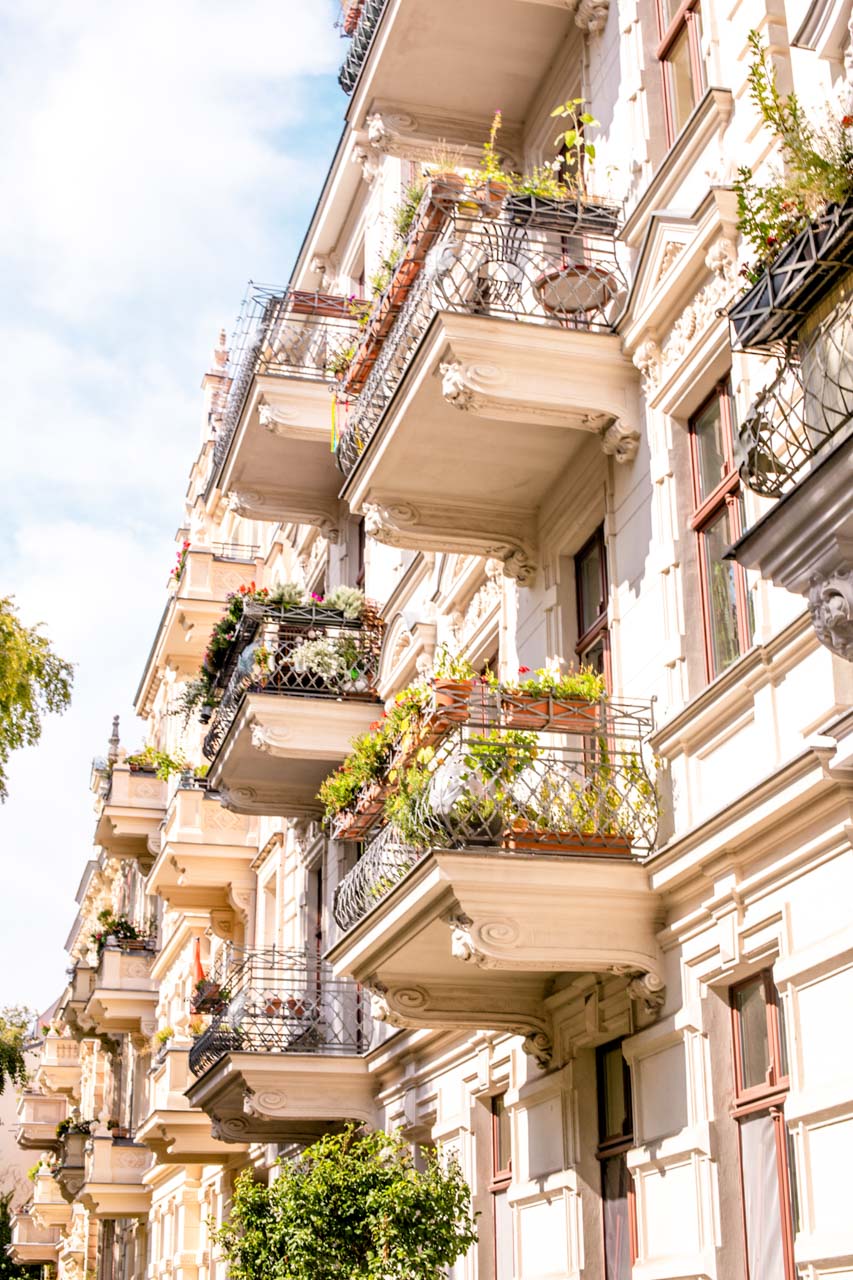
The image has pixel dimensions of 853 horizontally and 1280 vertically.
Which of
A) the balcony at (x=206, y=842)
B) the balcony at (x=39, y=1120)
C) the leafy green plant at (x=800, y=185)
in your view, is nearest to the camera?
the leafy green plant at (x=800, y=185)

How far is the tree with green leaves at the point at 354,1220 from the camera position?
11602 mm

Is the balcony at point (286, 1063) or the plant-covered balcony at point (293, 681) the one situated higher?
the plant-covered balcony at point (293, 681)

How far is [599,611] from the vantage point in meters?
12.0

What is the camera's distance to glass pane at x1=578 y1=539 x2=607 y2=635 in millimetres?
12094

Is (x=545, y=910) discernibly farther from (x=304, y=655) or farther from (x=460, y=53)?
(x=304, y=655)

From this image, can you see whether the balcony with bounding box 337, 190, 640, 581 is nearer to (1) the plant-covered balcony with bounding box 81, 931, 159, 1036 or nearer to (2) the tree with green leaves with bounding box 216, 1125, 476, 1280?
(2) the tree with green leaves with bounding box 216, 1125, 476, 1280

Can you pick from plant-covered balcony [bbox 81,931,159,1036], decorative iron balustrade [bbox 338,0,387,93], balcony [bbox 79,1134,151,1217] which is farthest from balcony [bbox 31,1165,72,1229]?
decorative iron balustrade [bbox 338,0,387,93]

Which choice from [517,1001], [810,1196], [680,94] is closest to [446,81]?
[680,94]

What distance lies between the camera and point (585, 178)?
1277 cm

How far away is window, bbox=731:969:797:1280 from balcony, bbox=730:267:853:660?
9.96 feet

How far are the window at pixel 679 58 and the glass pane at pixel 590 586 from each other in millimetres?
2857

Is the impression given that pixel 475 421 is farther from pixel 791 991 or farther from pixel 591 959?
pixel 791 991

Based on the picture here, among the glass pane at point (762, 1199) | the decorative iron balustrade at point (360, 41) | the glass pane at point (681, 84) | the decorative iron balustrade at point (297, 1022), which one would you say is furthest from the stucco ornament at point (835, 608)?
the decorative iron balustrade at point (297, 1022)

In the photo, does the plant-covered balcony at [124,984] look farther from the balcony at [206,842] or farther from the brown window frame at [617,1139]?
the brown window frame at [617,1139]
